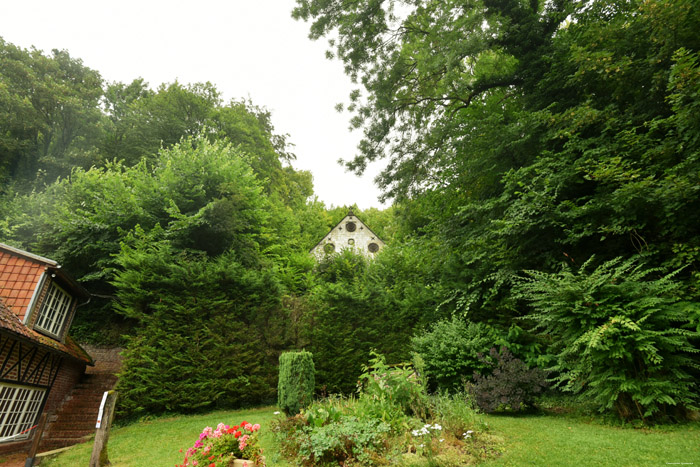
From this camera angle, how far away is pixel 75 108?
66.1 feet

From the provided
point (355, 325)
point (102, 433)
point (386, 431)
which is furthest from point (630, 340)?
point (102, 433)

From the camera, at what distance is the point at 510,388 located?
651 cm

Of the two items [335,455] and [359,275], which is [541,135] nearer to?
[335,455]

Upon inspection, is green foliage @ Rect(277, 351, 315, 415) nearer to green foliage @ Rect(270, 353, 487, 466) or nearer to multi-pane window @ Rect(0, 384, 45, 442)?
green foliage @ Rect(270, 353, 487, 466)

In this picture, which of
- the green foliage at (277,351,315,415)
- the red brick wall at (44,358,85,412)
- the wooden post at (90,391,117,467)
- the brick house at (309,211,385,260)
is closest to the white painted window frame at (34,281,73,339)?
the red brick wall at (44,358,85,412)

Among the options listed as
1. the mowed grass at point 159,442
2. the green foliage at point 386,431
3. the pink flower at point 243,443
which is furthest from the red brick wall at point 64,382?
the pink flower at point 243,443

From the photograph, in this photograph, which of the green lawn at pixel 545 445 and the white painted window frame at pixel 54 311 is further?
the white painted window frame at pixel 54 311

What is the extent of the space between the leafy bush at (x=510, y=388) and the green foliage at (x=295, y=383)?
3929mm

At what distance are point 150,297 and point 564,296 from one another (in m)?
10.9

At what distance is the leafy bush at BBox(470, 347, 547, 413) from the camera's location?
21.2 ft

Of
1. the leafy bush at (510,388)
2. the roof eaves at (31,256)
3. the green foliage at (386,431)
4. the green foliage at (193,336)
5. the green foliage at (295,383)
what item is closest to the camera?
the green foliage at (386,431)

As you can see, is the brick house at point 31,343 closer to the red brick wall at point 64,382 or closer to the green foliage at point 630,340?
the red brick wall at point 64,382

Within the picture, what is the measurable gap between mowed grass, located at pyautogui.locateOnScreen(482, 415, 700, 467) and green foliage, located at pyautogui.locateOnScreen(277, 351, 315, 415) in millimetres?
4379

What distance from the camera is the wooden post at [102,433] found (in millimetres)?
5402
